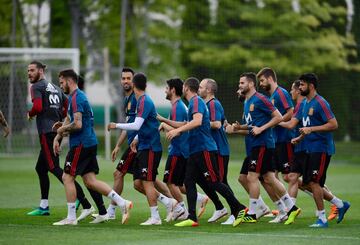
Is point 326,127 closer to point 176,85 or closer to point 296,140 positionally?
point 296,140

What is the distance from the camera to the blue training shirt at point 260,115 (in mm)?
13750

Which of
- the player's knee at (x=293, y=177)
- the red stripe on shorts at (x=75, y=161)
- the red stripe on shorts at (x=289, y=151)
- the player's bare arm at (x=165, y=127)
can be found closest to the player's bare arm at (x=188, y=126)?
the player's bare arm at (x=165, y=127)

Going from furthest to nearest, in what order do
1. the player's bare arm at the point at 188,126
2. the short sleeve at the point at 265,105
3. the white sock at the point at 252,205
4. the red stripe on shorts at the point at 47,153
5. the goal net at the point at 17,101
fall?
the goal net at the point at 17,101
the red stripe on shorts at the point at 47,153
the white sock at the point at 252,205
the short sleeve at the point at 265,105
the player's bare arm at the point at 188,126

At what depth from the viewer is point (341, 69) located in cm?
→ 3822

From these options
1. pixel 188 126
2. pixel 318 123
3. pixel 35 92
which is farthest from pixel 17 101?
pixel 318 123

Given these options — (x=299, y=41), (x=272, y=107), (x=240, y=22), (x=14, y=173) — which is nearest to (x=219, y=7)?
(x=240, y=22)

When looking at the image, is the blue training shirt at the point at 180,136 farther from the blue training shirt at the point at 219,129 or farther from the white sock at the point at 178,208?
the white sock at the point at 178,208

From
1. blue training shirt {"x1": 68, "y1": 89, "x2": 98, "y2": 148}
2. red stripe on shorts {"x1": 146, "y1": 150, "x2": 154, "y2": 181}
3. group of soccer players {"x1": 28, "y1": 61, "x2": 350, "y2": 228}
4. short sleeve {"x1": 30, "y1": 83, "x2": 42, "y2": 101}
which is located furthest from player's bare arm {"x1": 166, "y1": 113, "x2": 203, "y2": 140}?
short sleeve {"x1": 30, "y1": 83, "x2": 42, "y2": 101}

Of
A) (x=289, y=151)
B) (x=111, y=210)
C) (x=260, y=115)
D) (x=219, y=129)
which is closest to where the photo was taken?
(x=260, y=115)

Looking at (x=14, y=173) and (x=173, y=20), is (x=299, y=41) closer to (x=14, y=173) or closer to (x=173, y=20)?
(x=173, y=20)

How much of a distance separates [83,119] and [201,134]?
1.66 metres

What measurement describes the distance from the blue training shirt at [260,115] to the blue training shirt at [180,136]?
96 centimetres

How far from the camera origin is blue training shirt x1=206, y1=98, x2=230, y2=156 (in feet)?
46.5

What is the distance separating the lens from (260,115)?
13.8 metres
